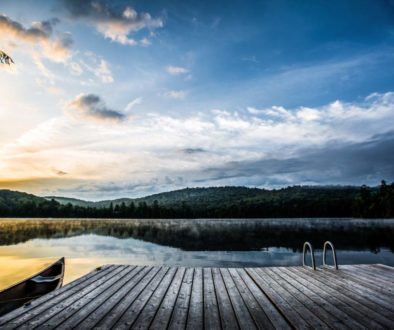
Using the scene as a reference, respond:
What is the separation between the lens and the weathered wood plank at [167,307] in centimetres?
444

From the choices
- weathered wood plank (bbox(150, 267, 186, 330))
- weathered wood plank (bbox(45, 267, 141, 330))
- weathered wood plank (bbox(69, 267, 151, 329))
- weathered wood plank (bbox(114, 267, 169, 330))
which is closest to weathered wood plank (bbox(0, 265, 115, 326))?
weathered wood plank (bbox(45, 267, 141, 330))

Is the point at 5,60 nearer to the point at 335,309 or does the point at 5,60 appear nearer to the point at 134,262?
the point at 335,309

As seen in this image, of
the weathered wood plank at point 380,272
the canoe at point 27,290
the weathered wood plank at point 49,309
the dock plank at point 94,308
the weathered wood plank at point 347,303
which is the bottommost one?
the canoe at point 27,290

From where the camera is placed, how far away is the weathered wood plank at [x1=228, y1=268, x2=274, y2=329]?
450 cm

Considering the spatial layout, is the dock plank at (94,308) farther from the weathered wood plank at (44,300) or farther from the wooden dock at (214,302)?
the weathered wood plank at (44,300)

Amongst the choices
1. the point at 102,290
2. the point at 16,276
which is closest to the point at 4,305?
the point at 102,290

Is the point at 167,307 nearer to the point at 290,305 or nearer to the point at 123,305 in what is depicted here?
the point at 123,305

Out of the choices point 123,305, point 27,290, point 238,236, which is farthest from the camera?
point 238,236

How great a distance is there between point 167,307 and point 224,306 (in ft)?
3.15

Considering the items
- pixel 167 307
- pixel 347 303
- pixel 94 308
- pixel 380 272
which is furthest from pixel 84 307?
pixel 380 272

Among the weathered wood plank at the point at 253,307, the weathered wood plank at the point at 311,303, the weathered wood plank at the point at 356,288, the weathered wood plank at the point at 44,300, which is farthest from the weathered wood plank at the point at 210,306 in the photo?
the weathered wood plank at the point at 356,288

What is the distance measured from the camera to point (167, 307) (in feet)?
17.1

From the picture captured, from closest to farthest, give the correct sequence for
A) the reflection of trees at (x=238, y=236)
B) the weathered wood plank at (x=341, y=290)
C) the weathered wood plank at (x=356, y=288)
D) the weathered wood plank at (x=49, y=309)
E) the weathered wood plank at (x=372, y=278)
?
the weathered wood plank at (x=49, y=309), the weathered wood plank at (x=341, y=290), the weathered wood plank at (x=356, y=288), the weathered wood plank at (x=372, y=278), the reflection of trees at (x=238, y=236)

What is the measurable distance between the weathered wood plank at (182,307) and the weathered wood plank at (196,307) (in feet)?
0.23
